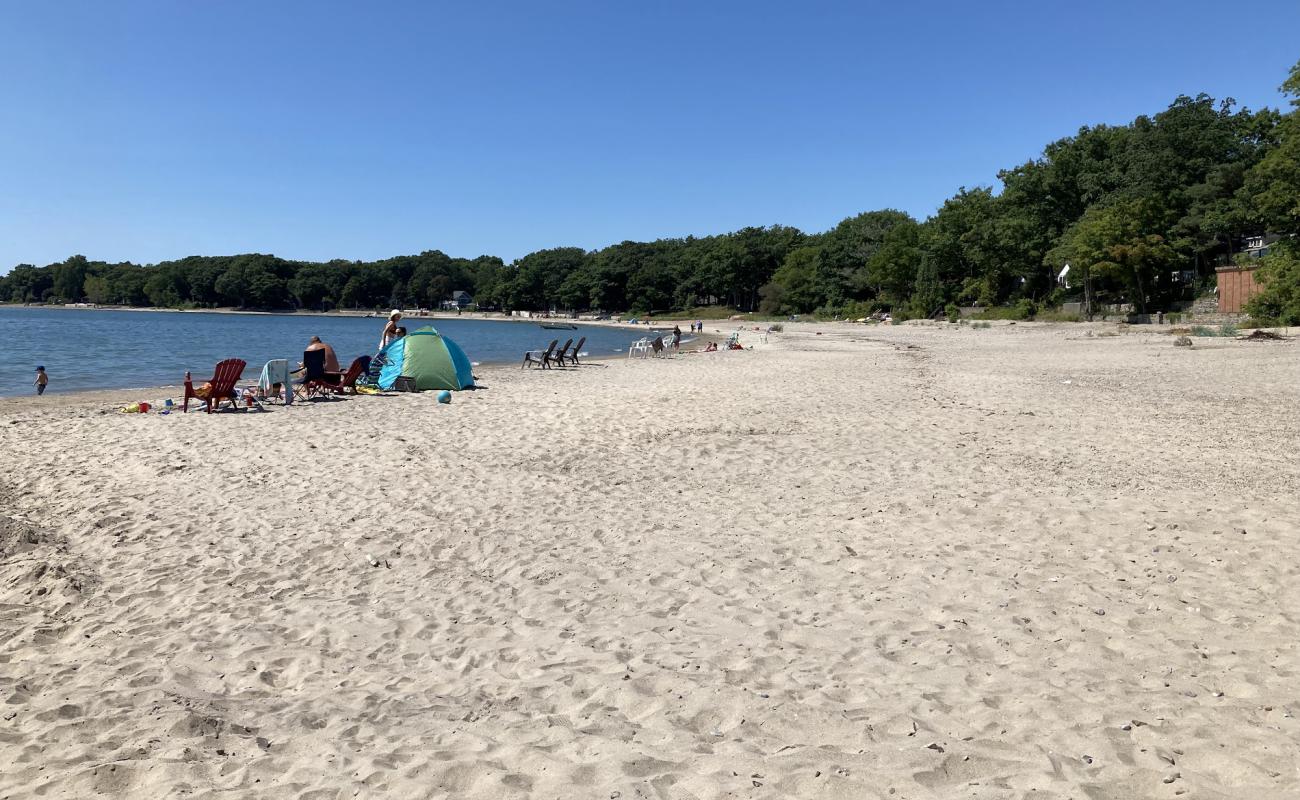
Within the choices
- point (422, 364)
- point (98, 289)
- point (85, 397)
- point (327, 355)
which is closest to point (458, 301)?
point (98, 289)

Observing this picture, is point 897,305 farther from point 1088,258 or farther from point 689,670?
point 689,670

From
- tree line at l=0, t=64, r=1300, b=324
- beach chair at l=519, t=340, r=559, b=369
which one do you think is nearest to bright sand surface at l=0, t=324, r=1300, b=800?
beach chair at l=519, t=340, r=559, b=369

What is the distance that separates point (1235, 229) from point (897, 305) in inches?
1150

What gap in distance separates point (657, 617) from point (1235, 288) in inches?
1650

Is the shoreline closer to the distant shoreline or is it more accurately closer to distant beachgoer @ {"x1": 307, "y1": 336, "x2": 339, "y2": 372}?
distant beachgoer @ {"x1": 307, "y1": 336, "x2": 339, "y2": 372}

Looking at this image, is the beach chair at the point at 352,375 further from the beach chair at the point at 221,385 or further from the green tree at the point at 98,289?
the green tree at the point at 98,289

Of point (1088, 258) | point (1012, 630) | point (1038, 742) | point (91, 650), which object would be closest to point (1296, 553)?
point (1012, 630)

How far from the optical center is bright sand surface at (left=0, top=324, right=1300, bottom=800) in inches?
124

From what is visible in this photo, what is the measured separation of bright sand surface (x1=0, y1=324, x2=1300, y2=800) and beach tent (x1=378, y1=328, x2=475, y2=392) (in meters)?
6.35

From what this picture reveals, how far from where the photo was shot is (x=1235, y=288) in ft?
118

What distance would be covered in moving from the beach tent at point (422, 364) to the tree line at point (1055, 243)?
31.1 m

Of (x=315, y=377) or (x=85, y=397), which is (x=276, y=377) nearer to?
(x=315, y=377)

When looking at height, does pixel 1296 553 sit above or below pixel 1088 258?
below

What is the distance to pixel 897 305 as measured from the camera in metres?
70.1
